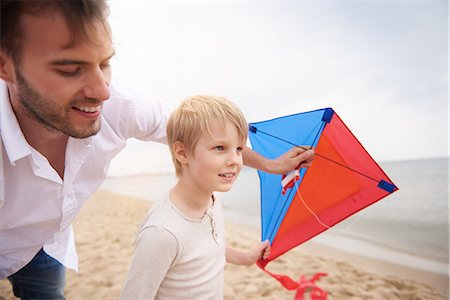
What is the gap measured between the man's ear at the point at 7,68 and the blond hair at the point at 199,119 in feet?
1.98

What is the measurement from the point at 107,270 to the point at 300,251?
2238mm

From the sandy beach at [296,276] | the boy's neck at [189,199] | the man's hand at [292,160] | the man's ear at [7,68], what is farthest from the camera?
the sandy beach at [296,276]

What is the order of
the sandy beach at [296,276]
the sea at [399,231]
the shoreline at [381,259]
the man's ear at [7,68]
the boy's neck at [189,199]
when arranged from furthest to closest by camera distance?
the sea at [399,231]
the shoreline at [381,259]
the sandy beach at [296,276]
the boy's neck at [189,199]
the man's ear at [7,68]

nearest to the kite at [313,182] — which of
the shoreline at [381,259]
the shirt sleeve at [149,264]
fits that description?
the shirt sleeve at [149,264]

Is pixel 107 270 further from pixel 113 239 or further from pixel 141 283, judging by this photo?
pixel 141 283

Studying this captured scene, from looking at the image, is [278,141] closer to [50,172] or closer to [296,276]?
[50,172]

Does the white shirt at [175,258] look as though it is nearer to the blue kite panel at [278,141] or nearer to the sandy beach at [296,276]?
the blue kite panel at [278,141]

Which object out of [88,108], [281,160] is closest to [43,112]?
[88,108]

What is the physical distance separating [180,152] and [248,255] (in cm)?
74

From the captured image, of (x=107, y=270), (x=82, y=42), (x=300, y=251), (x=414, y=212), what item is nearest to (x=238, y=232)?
(x=300, y=251)

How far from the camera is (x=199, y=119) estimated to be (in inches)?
47.0

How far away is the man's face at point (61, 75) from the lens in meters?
1.01

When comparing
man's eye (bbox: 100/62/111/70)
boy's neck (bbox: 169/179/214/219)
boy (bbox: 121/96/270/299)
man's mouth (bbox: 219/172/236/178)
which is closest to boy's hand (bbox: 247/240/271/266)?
boy (bbox: 121/96/270/299)

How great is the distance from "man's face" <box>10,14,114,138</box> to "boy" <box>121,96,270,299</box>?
33 centimetres
